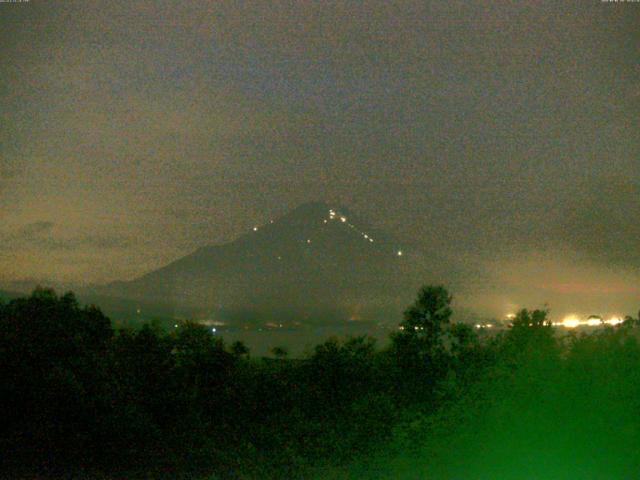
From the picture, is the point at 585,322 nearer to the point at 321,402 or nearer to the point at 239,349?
the point at 321,402

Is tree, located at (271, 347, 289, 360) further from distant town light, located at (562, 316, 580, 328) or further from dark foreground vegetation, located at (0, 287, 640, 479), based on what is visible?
distant town light, located at (562, 316, 580, 328)

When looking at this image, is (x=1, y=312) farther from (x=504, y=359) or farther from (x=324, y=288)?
(x=324, y=288)

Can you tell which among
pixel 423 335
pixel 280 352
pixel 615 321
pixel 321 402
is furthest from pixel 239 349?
pixel 615 321

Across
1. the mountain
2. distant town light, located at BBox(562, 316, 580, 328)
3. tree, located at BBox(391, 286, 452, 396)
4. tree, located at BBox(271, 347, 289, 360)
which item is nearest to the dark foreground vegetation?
tree, located at BBox(391, 286, 452, 396)

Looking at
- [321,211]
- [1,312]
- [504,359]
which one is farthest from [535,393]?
[321,211]

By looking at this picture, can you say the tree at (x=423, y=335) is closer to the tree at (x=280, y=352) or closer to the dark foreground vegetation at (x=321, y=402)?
the dark foreground vegetation at (x=321, y=402)

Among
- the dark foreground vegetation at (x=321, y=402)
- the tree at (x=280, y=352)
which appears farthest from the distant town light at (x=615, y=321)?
the tree at (x=280, y=352)
